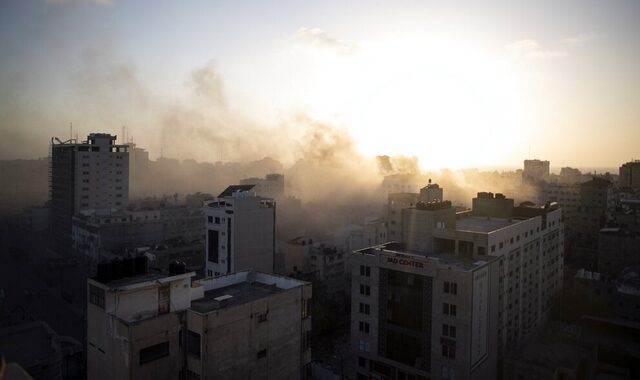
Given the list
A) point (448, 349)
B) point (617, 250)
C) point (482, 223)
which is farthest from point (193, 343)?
point (617, 250)

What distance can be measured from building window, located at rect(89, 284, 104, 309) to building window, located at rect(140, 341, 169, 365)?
173 cm

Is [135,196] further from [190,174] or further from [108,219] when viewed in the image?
[108,219]

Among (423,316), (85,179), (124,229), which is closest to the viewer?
(423,316)

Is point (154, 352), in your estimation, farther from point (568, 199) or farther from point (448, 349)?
point (568, 199)

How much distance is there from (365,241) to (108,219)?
25.4 meters

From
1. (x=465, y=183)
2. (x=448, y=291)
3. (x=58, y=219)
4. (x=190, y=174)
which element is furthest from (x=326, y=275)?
(x=190, y=174)

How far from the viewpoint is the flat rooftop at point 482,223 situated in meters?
25.7

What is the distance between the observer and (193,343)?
13016 millimetres

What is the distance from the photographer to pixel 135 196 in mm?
86938

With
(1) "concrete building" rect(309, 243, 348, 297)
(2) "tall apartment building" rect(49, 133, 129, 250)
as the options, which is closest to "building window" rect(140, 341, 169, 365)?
(1) "concrete building" rect(309, 243, 348, 297)

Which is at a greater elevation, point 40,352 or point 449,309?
point 449,309

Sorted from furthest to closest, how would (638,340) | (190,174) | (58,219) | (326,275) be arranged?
(190,174) → (58,219) → (326,275) → (638,340)

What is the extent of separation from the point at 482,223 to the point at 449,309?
883 centimetres

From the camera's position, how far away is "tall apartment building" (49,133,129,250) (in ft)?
167
